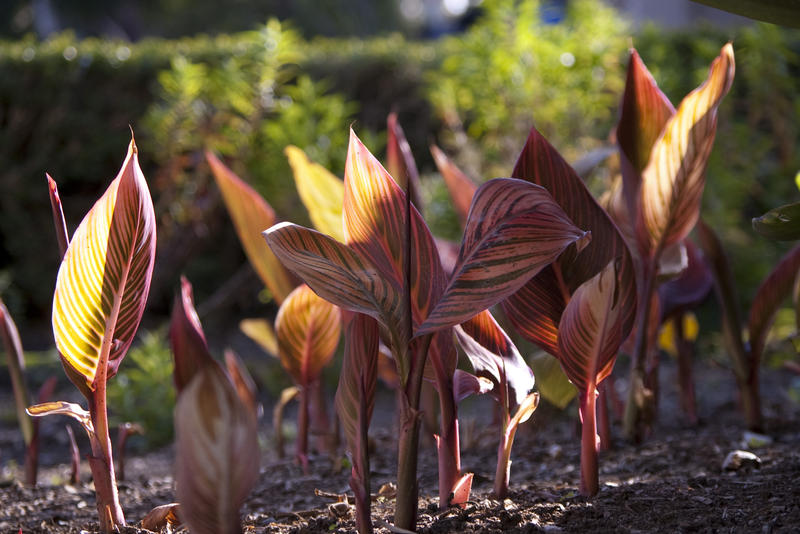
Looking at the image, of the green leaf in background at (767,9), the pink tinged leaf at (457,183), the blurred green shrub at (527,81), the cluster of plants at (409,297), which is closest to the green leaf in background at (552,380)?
the cluster of plants at (409,297)

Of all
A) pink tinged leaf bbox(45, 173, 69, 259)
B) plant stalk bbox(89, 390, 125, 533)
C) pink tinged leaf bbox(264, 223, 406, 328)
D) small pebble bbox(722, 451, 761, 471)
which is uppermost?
pink tinged leaf bbox(45, 173, 69, 259)

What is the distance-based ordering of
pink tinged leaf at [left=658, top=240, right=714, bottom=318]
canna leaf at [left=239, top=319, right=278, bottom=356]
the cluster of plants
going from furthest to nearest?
canna leaf at [left=239, top=319, right=278, bottom=356], pink tinged leaf at [left=658, top=240, right=714, bottom=318], the cluster of plants

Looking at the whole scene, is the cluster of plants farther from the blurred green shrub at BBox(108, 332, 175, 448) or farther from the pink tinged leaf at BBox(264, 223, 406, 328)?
the blurred green shrub at BBox(108, 332, 175, 448)

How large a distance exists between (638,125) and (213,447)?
1043mm

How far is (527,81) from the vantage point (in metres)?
3.45

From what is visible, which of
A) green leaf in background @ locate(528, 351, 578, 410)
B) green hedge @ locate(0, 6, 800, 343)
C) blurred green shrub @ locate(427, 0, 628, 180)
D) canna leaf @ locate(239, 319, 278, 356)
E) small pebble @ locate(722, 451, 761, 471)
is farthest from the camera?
green hedge @ locate(0, 6, 800, 343)

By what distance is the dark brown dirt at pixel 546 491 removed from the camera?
3.55 feet

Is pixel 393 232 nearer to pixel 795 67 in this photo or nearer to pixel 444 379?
pixel 444 379

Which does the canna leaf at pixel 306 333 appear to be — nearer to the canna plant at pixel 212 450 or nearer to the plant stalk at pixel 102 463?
the plant stalk at pixel 102 463

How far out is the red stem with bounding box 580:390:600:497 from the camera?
1167 millimetres

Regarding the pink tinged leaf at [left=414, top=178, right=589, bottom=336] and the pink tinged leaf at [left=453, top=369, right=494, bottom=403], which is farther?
the pink tinged leaf at [left=453, top=369, right=494, bottom=403]

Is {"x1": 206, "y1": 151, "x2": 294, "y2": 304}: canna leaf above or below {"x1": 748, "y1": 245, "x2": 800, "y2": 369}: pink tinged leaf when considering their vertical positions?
above

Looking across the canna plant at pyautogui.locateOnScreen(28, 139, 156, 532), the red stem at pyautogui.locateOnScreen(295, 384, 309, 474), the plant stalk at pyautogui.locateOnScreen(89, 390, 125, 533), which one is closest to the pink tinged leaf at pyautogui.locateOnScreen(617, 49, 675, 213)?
the red stem at pyautogui.locateOnScreen(295, 384, 309, 474)

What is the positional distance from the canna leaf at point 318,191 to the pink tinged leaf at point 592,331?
64 centimetres
